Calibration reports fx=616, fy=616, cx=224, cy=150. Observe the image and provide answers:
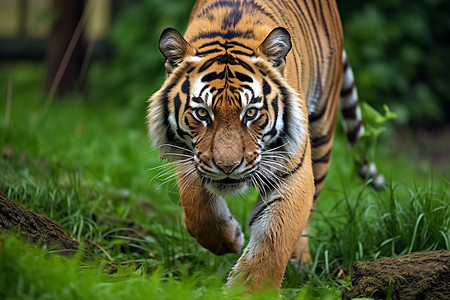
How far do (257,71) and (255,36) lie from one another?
282mm

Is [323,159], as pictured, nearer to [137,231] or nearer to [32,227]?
[137,231]

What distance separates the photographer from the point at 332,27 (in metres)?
4.30

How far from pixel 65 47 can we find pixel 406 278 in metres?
6.84

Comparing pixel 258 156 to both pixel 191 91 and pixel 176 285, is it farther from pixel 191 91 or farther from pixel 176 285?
pixel 176 285

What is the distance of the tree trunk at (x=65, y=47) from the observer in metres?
8.53

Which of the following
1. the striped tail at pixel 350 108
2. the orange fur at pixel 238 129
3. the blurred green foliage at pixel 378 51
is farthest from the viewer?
the blurred green foliage at pixel 378 51

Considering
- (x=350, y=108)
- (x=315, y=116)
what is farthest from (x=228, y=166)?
(x=350, y=108)

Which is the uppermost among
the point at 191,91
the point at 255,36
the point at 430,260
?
the point at 255,36

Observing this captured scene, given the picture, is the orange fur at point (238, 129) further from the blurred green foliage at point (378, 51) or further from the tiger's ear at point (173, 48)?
the blurred green foliage at point (378, 51)

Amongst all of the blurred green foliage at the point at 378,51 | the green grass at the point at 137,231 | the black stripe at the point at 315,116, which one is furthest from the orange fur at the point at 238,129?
the blurred green foliage at the point at 378,51

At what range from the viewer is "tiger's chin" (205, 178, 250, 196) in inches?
119

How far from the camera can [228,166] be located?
283 centimetres

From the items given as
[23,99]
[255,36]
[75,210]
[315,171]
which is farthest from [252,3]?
[23,99]

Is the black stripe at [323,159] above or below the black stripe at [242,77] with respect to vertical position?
below
